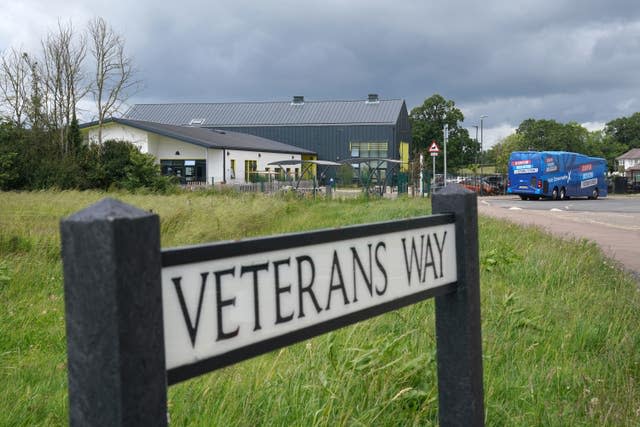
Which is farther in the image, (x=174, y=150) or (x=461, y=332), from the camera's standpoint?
(x=174, y=150)

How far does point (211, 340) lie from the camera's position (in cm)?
133

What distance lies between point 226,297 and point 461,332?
3.07 ft

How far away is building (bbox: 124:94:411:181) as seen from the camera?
201ft

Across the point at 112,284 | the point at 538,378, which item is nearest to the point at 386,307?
the point at 112,284

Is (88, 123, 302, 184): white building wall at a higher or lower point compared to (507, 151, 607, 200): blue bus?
higher

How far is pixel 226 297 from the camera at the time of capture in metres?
1.34

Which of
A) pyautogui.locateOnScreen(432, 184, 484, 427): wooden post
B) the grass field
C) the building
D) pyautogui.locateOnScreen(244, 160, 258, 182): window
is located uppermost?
the building

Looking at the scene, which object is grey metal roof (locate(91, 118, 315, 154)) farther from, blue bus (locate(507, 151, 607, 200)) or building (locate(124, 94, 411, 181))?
blue bus (locate(507, 151, 607, 200))

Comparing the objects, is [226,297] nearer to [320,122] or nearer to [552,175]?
[552,175]

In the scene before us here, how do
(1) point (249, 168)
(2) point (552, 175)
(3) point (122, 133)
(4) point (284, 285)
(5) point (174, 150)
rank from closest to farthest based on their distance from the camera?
(4) point (284, 285), (2) point (552, 175), (3) point (122, 133), (5) point (174, 150), (1) point (249, 168)

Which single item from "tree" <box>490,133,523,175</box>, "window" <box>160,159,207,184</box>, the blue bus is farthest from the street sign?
"tree" <box>490,133,523,175</box>

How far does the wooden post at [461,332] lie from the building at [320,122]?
193ft

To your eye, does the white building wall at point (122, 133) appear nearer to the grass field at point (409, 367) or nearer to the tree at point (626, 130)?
the grass field at point (409, 367)

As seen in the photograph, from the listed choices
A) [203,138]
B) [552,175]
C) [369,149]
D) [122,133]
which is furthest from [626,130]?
[122,133]
